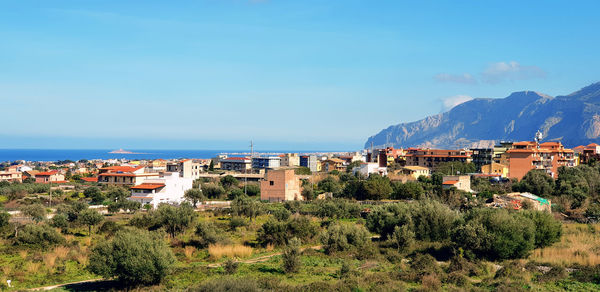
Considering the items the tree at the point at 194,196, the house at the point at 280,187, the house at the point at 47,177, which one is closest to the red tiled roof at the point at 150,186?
the tree at the point at 194,196

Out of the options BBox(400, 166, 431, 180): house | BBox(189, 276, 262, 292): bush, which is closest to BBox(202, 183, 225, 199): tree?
BBox(400, 166, 431, 180): house

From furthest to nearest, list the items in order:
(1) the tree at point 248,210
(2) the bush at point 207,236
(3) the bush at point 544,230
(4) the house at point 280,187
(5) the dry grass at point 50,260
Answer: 1. (4) the house at point 280,187
2. (1) the tree at point 248,210
3. (2) the bush at point 207,236
4. (3) the bush at point 544,230
5. (5) the dry grass at point 50,260

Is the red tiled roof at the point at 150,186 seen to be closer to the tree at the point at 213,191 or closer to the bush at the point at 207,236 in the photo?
the tree at the point at 213,191

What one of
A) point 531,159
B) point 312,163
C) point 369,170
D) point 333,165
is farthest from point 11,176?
point 531,159

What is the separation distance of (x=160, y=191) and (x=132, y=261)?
125 ft

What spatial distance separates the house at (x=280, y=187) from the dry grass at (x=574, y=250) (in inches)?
1282

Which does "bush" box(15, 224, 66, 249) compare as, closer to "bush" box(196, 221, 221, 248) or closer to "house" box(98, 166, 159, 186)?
"bush" box(196, 221, 221, 248)

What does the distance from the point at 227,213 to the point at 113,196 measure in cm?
1917

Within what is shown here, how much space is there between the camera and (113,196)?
5853 cm

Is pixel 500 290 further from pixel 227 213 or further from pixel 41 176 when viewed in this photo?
pixel 41 176

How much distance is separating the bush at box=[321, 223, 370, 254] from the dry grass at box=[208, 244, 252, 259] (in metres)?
4.23

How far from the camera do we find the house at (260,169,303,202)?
2379 inches

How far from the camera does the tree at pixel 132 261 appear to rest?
19.6 metres

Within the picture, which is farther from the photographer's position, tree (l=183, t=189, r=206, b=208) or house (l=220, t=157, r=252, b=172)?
house (l=220, t=157, r=252, b=172)
